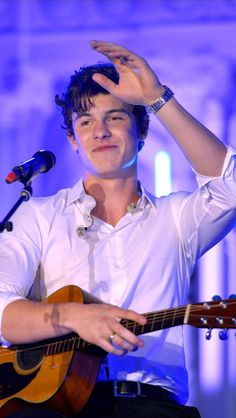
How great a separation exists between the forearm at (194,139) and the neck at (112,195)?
61 cm

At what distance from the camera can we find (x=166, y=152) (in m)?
3.71

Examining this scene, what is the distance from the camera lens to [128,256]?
9.58 ft

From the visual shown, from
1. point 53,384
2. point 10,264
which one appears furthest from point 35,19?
point 53,384

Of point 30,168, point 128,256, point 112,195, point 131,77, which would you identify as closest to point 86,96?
point 112,195

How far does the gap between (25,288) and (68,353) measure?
374 millimetres

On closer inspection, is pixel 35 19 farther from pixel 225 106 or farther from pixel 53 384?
pixel 53 384

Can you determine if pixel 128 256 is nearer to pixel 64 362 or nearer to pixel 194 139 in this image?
pixel 64 362

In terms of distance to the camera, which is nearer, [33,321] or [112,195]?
[33,321]

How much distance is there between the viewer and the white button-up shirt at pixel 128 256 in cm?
278

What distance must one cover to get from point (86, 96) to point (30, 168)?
87cm

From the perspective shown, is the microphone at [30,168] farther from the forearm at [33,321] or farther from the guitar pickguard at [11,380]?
the guitar pickguard at [11,380]

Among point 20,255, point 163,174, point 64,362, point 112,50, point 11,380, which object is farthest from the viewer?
point 163,174

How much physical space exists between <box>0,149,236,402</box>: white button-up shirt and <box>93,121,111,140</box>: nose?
0.25 metres

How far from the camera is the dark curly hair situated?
10.2 feet
